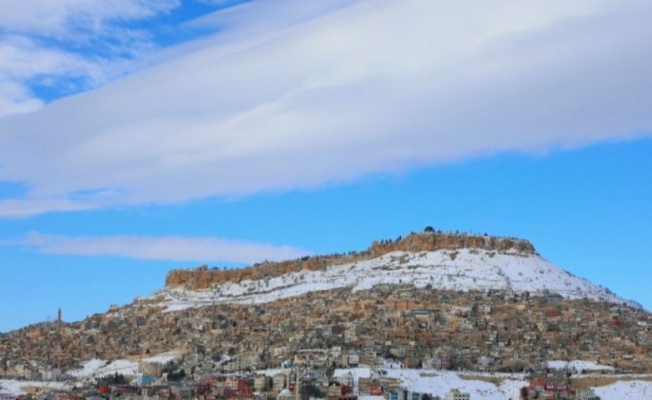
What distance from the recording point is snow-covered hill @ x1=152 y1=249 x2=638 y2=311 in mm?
97438

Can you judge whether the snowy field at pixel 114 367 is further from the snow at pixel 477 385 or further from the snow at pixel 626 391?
the snow at pixel 626 391

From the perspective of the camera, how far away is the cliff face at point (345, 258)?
342 feet

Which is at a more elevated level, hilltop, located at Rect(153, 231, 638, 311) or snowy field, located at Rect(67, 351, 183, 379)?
hilltop, located at Rect(153, 231, 638, 311)

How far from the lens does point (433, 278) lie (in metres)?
97.7

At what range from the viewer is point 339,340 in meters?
81.6

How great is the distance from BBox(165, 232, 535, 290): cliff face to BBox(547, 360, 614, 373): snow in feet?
86.4

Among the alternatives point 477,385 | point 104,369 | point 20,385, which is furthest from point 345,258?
point 477,385

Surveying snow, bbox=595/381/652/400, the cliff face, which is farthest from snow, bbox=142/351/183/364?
snow, bbox=595/381/652/400

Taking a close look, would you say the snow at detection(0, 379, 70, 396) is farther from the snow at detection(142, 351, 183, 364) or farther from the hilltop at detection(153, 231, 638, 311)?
the hilltop at detection(153, 231, 638, 311)

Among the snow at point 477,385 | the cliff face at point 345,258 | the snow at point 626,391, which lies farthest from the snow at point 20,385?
the snow at point 626,391

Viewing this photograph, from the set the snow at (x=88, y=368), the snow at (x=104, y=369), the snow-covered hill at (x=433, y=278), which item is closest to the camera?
the snow at (x=104, y=369)

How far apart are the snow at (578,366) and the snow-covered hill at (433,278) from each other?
1807cm

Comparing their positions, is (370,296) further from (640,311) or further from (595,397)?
(595,397)

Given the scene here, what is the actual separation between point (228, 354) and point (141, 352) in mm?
8917
